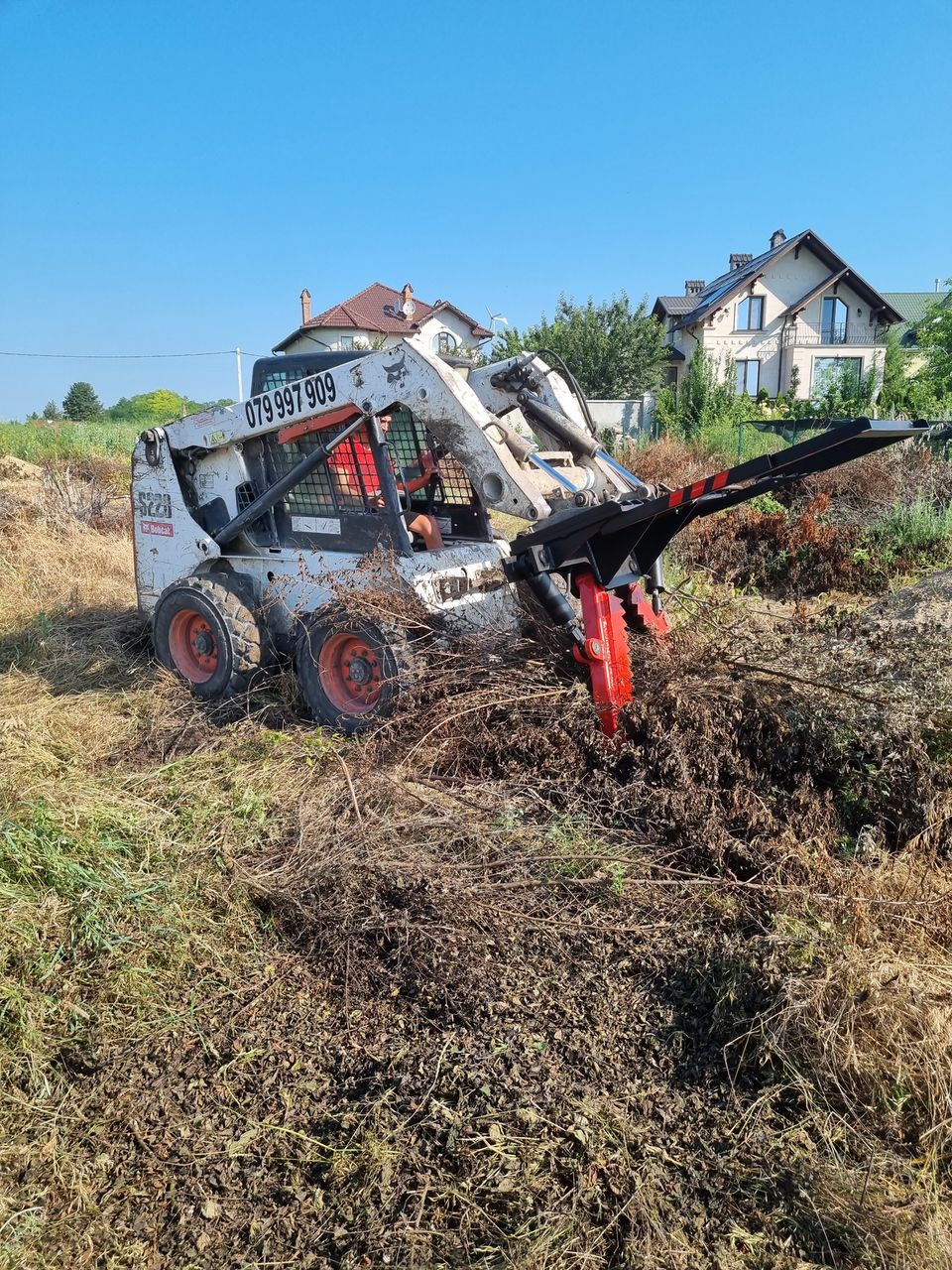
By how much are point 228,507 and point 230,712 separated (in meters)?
1.46

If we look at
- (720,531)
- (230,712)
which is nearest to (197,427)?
(230,712)

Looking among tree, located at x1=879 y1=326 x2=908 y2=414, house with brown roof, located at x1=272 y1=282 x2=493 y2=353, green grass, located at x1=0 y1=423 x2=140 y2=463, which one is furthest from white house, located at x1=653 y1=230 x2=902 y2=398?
green grass, located at x1=0 y1=423 x2=140 y2=463

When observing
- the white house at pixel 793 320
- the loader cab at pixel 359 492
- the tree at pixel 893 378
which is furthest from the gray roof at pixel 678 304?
the loader cab at pixel 359 492

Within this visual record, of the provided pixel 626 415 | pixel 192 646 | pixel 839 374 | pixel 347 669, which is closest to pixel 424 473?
pixel 347 669

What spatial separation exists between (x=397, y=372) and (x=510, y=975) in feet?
10.4

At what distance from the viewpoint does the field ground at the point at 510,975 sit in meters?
2.27

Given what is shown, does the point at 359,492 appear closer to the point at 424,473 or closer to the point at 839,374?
the point at 424,473

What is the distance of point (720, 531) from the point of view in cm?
977

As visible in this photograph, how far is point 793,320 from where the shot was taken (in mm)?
36906

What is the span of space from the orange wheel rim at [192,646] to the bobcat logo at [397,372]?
217 cm

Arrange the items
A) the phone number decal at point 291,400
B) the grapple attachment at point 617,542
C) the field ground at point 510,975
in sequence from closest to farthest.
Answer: the field ground at point 510,975
the grapple attachment at point 617,542
the phone number decal at point 291,400

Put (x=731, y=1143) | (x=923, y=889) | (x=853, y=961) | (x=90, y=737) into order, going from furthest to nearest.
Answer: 1. (x=90, y=737)
2. (x=923, y=889)
3. (x=853, y=961)
4. (x=731, y=1143)

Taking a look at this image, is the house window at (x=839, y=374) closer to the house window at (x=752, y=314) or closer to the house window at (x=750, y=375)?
the house window at (x=750, y=375)

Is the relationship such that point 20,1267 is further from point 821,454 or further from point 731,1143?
point 821,454
